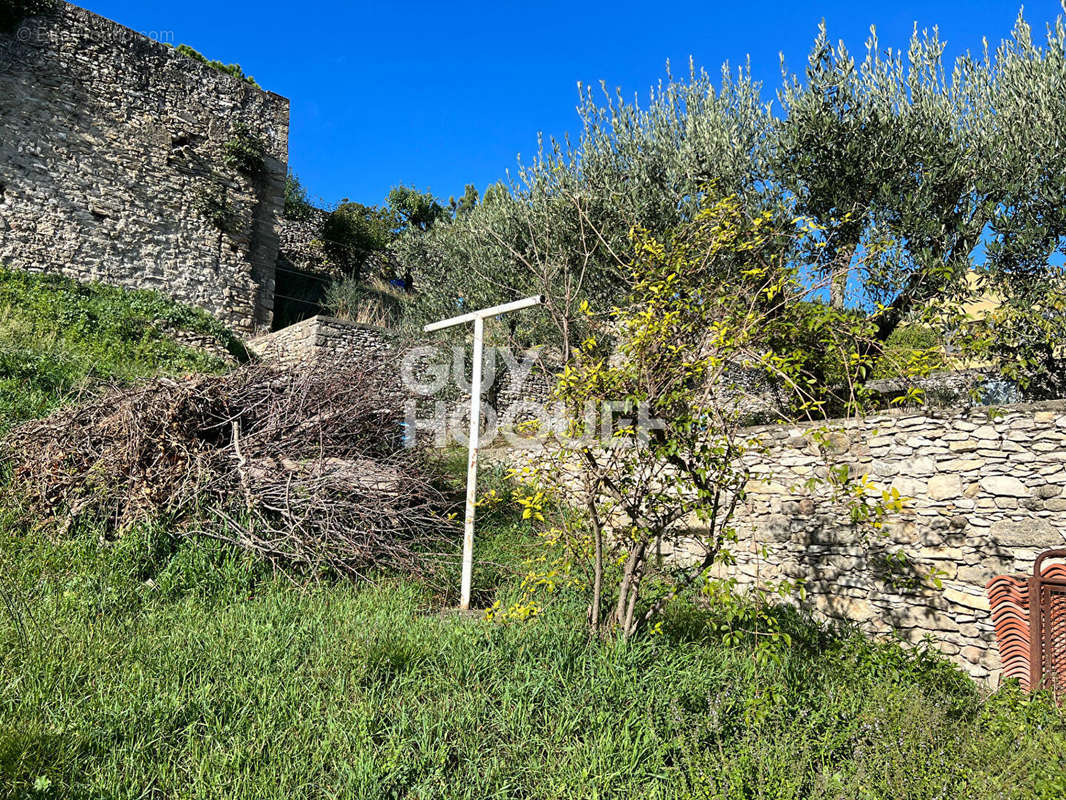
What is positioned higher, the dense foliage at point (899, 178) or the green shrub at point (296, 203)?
the green shrub at point (296, 203)

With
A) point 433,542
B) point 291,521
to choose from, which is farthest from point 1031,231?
point 291,521

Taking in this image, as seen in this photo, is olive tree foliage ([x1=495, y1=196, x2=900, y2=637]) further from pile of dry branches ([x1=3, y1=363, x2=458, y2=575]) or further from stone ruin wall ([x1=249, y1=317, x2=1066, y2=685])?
pile of dry branches ([x1=3, y1=363, x2=458, y2=575])

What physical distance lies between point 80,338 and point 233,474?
263 inches

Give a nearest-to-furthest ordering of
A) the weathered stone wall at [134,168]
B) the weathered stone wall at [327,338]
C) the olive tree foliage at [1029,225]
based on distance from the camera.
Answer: the olive tree foliage at [1029,225] → the weathered stone wall at [327,338] → the weathered stone wall at [134,168]

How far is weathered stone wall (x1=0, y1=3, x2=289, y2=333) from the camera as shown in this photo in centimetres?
1123

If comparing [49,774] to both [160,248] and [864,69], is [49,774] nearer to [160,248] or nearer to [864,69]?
[864,69]

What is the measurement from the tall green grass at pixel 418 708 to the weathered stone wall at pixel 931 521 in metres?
0.77

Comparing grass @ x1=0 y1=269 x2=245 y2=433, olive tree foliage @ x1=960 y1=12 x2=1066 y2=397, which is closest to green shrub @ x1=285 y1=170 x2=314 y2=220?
grass @ x1=0 y1=269 x2=245 y2=433

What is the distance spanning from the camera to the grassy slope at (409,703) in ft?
7.70

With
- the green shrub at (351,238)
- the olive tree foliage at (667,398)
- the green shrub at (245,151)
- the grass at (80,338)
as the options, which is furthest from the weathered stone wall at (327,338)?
the olive tree foliage at (667,398)

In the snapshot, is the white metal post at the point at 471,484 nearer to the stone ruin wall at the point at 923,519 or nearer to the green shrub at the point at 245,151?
the stone ruin wall at the point at 923,519

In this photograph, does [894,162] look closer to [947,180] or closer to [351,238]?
[947,180]

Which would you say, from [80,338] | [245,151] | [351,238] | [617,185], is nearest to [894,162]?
[617,185]

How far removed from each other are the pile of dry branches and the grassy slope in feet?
1.04
